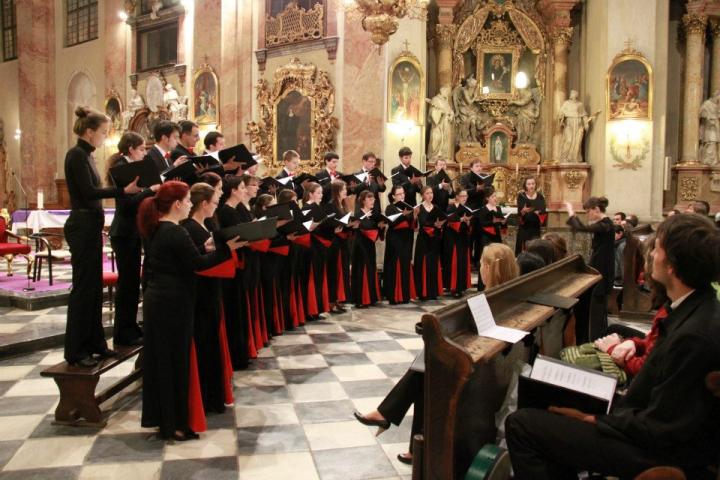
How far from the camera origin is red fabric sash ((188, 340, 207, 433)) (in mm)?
3971

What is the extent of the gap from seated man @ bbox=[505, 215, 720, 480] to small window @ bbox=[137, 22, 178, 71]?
55.4ft

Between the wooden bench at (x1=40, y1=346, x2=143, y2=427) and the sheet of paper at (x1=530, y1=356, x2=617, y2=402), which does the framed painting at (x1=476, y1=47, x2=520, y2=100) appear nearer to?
the wooden bench at (x1=40, y1=346, x2=143, y2=427)

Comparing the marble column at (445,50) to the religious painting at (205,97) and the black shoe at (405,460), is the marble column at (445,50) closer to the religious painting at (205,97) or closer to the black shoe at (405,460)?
the religious painting at (205,97)

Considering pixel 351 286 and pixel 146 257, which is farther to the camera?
pixel 351 286

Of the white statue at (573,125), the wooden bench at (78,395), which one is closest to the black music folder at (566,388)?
the wooden bench at (78,395)

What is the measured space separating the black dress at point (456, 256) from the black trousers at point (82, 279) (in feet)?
19.5

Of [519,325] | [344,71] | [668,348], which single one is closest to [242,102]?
[344,71]

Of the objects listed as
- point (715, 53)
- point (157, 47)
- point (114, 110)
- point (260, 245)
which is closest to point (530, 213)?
point (260, 245)

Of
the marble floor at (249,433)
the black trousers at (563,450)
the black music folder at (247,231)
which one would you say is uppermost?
the black music folder at (247,231)

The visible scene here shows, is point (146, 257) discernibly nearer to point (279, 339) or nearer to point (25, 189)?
point (279, 339)

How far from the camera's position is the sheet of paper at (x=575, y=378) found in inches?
108

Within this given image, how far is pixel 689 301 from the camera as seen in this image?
2.46m

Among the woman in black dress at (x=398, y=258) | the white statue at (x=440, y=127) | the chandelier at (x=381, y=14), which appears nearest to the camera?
the chandelier at (x=381, y=14)

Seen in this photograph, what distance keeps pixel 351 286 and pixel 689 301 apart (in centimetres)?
621
